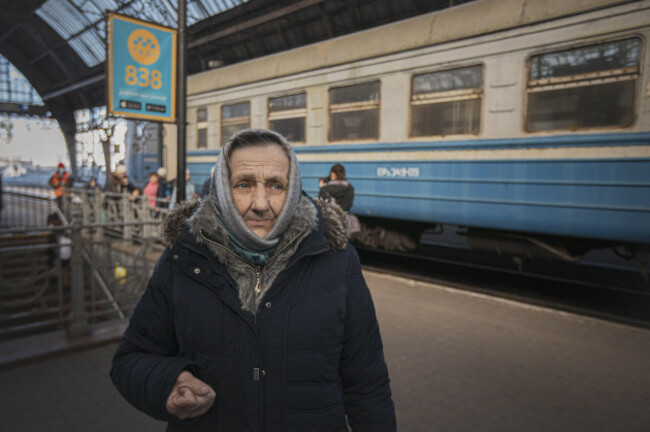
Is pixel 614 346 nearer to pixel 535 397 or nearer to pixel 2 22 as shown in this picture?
pixel 535 397

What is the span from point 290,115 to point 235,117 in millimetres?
1636

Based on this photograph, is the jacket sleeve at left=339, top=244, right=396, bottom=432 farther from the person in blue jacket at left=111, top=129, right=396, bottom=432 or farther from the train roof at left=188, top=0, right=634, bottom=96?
the train roof at left=188, top=0, right=634, bottom=96

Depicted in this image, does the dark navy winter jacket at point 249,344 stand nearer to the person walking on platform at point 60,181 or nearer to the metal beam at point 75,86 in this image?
the person walking on platform at point 60,181

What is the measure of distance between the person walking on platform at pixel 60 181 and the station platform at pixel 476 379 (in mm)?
13193

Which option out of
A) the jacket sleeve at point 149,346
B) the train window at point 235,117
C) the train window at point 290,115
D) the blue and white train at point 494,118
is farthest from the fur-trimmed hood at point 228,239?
the train window at point 235,117

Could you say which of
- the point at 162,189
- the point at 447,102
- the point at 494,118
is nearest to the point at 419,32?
the point at 447,102

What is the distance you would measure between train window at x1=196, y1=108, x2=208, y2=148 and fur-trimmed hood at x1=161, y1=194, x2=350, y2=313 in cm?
927

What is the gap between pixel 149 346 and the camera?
153 cm

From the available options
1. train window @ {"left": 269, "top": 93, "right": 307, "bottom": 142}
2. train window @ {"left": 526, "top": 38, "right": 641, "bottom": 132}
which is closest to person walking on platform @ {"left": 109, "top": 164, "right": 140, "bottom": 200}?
train window @ {"left": 269, "top": 93, "right": 307, "bottom": 142}

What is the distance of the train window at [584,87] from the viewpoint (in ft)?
17.2

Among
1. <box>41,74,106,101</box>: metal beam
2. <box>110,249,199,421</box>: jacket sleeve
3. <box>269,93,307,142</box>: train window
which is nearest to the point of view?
<box>110,249,199,421</box>: jacket sleeve

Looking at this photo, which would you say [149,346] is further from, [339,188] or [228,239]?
[339,188]

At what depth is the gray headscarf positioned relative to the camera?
1.50 m

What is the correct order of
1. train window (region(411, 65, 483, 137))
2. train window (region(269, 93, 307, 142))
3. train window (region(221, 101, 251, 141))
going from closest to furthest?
1. train window (region(411, 65, 483, 137))
2. train window (region(269, 93, 307, 142))
3. train window (region(221, 101, 251, 141))
